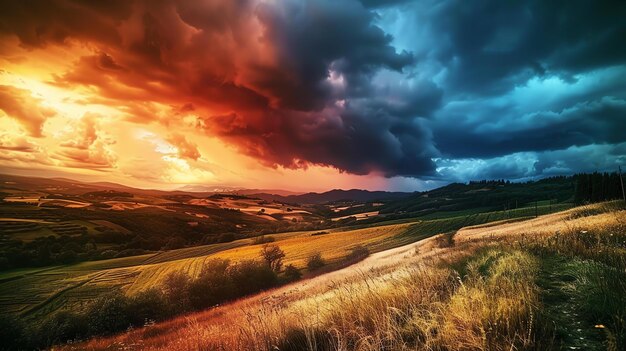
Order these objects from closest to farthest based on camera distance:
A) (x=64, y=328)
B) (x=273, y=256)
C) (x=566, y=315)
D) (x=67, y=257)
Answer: (x=566, y=315) < (x=64, y=328) < (x=273, y=256) < (x=67, y=257)

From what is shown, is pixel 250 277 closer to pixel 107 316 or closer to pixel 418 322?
pixel 107 316

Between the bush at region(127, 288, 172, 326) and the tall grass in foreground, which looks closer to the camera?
the tall grass in foreground

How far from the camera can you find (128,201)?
14400 cm

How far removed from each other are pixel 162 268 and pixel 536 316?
87103 millimetres

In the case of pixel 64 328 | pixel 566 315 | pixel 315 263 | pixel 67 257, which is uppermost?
pixel 566 315

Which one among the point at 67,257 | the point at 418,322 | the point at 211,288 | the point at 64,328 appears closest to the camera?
the point at 418,322

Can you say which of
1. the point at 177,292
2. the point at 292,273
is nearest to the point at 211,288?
the point at 177,292

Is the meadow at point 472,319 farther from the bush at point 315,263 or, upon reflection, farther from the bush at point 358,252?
the bush at point 358,252

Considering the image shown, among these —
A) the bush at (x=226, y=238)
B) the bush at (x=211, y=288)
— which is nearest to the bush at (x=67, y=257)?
the bush at (x=226, y=238)

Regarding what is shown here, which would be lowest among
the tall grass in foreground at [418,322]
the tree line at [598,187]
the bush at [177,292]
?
the bush at [177,292]

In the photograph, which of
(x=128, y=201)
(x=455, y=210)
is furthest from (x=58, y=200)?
(x=455, y=210)

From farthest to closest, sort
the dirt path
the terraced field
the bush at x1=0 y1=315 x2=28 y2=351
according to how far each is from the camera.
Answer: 1. the terraced field
2. the bush at x1=0 y1=315 x2=28 y2=351
3. the dirt path

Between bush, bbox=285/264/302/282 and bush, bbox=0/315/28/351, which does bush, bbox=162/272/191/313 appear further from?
bush, bbox=285/264/302/282

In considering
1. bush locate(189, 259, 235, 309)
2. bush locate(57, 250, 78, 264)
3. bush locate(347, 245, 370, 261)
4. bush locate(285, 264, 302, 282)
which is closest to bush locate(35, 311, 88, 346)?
bush locate(189, 259, 235, 309)
